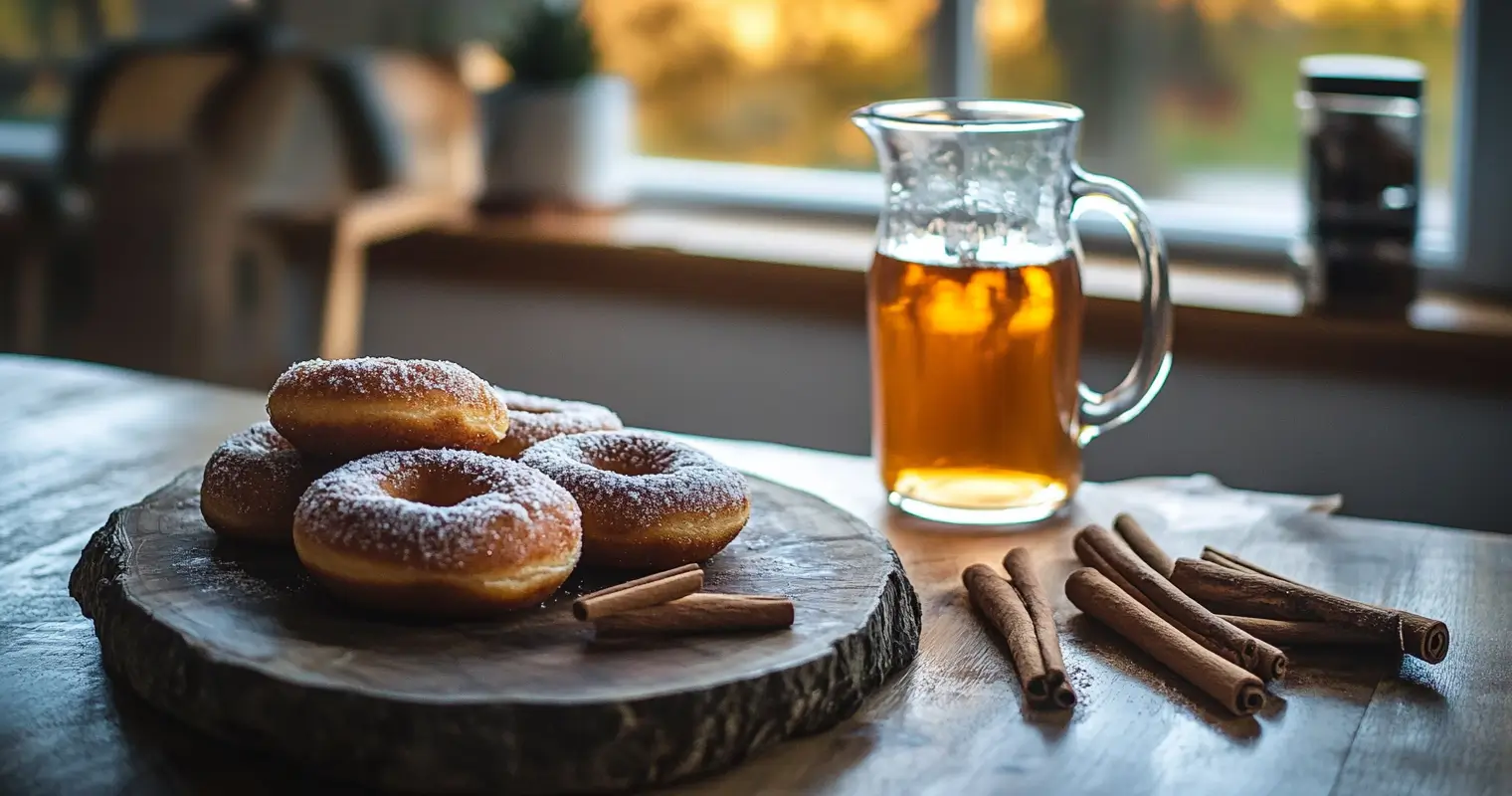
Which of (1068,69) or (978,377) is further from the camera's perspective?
(1068,69)

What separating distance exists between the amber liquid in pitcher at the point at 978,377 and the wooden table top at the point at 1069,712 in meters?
0.04

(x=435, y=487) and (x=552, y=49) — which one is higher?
(x=552, y=49)

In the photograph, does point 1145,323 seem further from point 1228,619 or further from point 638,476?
point 638,476

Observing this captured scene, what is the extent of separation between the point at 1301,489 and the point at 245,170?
169cm

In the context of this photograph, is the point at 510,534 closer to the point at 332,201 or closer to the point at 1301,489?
the point at 1301,489

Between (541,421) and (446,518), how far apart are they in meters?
0.23

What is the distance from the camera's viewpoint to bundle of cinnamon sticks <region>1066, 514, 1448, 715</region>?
85 centimetres

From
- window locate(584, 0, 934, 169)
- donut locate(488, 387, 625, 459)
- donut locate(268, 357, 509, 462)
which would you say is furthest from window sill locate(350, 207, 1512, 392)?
donut locate(268, 357, 509, 462)

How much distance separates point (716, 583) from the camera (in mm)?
886

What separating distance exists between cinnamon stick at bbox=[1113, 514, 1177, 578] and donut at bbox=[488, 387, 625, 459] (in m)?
0.37

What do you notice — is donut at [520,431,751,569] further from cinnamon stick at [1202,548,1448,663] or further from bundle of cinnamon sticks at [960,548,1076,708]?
cinnamon stick at [1202,548,1448,663]

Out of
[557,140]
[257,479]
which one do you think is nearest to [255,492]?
[257,479]

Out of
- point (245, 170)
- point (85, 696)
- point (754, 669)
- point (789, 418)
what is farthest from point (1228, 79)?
point (85, 696)

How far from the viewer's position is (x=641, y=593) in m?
0.81
